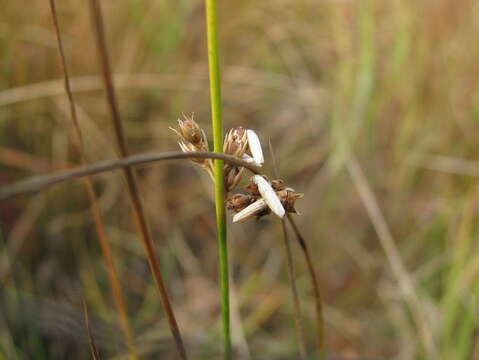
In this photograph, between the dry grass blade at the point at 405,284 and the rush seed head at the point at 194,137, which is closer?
the rush seed head at the point at 194,137

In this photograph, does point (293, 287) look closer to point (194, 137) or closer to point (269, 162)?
point (194, 137)

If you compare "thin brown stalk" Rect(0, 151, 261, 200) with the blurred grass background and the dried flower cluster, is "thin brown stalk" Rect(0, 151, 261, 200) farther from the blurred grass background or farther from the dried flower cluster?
the blurred grass background

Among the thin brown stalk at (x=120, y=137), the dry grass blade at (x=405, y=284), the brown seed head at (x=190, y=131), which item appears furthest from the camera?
the dry grass blade at (x=405, y=284)

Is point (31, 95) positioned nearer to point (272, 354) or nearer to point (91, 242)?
point (91, 242)

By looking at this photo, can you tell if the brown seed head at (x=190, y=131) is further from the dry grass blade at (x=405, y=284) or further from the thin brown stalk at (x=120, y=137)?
the dry grass blade at (x=405, y=284)

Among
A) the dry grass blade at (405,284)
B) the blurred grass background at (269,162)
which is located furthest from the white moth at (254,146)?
the dry grass blade at (405,284)

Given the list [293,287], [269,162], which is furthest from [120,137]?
[269,162]
